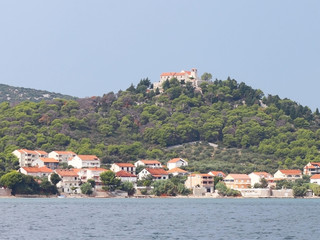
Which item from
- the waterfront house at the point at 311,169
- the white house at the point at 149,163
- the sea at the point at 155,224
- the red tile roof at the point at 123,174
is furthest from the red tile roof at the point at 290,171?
the sea at the point at 155,224

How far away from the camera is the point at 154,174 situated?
11900cm

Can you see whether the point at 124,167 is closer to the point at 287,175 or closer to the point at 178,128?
the point at 287,175

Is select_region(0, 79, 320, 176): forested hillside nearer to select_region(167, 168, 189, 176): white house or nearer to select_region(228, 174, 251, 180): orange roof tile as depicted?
select_region(167, 168, 189, 176): white house

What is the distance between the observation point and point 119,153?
133 meters

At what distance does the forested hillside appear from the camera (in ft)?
439

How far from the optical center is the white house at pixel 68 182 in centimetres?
10931

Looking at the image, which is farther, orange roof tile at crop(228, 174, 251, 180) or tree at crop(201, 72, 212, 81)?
tree at crop(201, 72, 212, 81)

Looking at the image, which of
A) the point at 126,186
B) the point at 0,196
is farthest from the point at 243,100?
the point at 0,196

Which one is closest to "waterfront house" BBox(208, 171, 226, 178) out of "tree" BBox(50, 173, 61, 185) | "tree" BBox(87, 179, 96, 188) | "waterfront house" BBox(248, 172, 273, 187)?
"waterfront house" BBox(248, 172, 273, 187)

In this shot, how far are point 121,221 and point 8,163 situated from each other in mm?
Answer: 61162

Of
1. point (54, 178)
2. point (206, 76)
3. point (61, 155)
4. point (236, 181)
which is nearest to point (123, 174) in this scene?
point (54, 178)

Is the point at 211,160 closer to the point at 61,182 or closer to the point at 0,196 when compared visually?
the point at 61,182

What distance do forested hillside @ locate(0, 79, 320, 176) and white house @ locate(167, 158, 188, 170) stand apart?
5.60 feet

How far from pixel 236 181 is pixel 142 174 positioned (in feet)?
47.2
